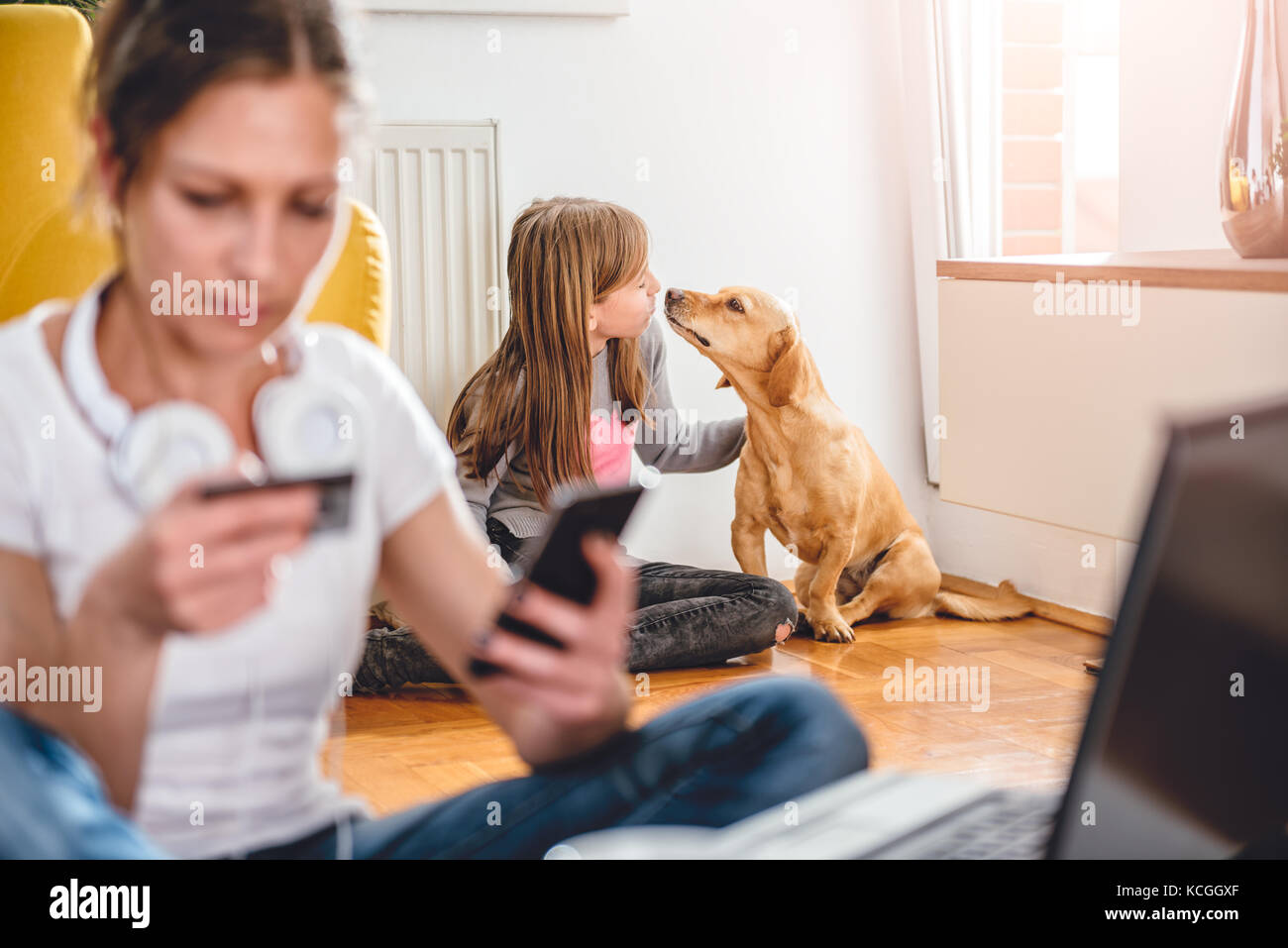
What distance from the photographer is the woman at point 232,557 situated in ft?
1.70

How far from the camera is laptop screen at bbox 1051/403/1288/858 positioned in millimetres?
417

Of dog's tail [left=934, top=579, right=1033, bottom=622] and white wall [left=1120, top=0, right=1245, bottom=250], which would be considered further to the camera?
dog's tail [left=934, top=579, right=1033, bottom=622]

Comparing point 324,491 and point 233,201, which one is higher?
point 233,201

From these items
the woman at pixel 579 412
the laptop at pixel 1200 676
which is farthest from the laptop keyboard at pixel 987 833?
the woman at pixel 579 412

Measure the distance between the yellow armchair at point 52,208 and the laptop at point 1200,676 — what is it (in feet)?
2.08

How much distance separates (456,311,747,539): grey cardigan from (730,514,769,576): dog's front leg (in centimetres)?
12

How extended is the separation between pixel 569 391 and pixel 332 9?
145 cm

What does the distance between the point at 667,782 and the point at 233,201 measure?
0.36 meters

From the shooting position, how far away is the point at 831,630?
226cm
